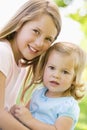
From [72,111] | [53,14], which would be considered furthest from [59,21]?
[72,111]

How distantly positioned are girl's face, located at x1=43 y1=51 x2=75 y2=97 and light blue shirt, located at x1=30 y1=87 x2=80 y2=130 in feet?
0.11

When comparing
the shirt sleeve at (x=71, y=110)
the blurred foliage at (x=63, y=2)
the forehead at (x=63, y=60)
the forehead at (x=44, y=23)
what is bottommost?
the shirt sleeve at (x=71, y=110)

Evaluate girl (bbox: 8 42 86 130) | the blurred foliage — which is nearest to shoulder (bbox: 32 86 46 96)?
girl (bbox: 8 42 86 130)

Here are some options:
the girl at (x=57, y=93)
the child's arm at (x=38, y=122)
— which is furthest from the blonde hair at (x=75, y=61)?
the child's arm at (x=38, y=122)

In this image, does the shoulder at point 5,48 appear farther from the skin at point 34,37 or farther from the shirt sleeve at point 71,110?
the shirt sleeve at point 71,110

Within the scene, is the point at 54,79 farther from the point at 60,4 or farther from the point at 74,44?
the point at 60,4

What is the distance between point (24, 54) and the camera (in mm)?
1179

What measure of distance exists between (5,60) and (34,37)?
0.13 meters

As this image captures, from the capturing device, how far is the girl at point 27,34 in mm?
1148

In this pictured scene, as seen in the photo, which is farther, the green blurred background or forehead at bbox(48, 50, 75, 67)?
the green blurred background

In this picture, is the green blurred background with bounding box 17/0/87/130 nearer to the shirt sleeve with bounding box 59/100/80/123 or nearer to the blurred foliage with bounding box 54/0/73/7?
the blurred foliage with bounding box 54/0/73/7

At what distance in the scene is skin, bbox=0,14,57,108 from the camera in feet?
3.77

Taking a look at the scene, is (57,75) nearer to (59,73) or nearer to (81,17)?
(59,73)

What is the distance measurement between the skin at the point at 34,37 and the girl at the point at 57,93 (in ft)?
0.11
